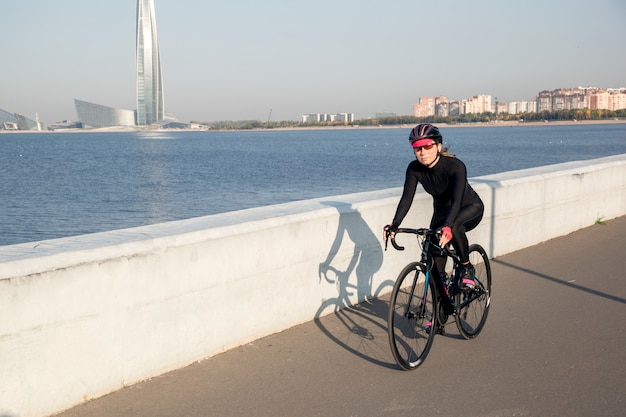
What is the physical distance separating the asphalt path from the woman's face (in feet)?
4.57

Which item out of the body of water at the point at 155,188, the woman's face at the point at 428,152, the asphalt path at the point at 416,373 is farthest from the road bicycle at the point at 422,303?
the body of water at the point at 155,188

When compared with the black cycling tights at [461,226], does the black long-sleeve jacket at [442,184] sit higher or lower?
higher

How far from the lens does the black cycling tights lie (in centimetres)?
552

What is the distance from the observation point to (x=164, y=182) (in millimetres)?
50188

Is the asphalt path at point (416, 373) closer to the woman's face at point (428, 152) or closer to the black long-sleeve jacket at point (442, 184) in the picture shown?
the black long-sleeve jacket at point (442, 184)

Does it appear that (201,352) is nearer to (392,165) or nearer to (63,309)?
(63,309)

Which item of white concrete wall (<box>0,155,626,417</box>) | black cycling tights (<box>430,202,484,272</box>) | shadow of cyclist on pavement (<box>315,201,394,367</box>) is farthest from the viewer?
shadow of cyclist on pavement (<box>315,201,394,367</box>)

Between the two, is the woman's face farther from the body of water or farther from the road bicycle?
the body of water

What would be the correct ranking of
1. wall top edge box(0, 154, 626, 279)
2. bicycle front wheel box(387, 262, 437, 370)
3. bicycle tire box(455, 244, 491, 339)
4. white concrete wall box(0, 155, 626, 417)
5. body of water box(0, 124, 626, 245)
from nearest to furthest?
white concrete wall box(0, 155, 626, 417)
wall top edge box(0, 154, 626, 279)
bicycle front wheel box(387, 262, 437, 370)
bicycle tire box(455, 244, 491, 339)
body of water box(0, 124, 626, 245)

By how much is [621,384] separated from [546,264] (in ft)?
13.0

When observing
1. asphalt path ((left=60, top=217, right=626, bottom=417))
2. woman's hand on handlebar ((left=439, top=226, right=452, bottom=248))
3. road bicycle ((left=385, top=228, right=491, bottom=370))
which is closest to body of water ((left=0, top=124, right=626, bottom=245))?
asphalt path ((left=60, top=217, right=626, bottom=417))

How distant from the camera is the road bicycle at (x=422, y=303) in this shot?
5.06m

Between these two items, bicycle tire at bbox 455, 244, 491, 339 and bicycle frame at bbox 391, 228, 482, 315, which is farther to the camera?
bicycle tire at bbox 455, 244, 491, 339

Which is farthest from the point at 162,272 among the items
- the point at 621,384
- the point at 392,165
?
the point at 392,165
